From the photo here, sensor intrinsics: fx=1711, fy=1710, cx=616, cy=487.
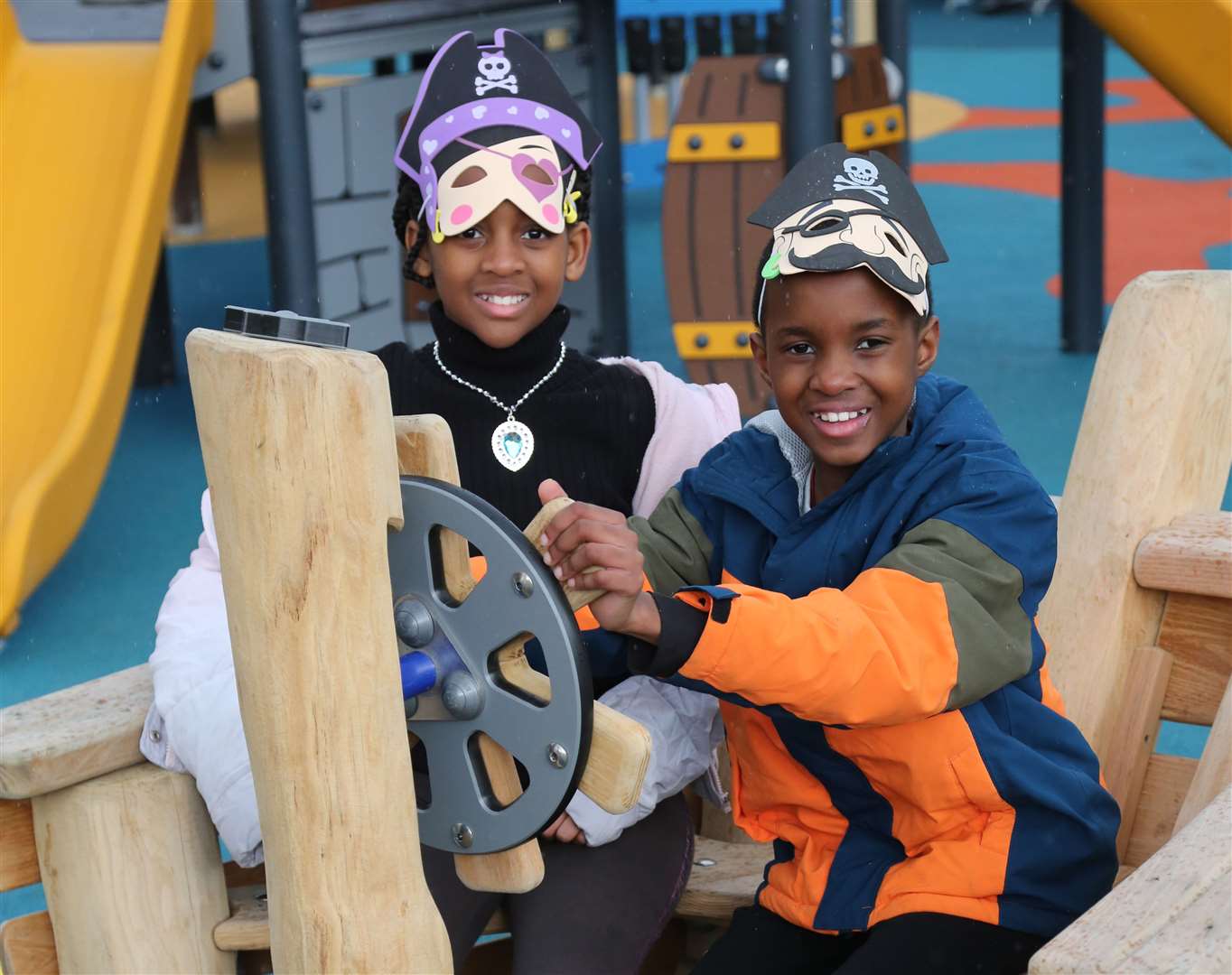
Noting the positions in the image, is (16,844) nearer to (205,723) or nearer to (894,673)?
(205,723)

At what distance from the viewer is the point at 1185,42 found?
388 cm

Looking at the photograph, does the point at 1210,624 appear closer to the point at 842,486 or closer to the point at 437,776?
the point at 842,486

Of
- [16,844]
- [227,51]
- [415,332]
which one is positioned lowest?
[16,844]

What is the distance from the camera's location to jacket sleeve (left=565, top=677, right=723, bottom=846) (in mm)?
1786

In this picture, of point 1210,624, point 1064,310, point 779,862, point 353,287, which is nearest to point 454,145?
point 779,862

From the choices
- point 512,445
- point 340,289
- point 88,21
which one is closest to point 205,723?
point 512,445

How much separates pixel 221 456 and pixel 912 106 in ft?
33.5

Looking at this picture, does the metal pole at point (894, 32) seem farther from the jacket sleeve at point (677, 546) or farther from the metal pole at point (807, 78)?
the jacket sleeve at point (677, 546)

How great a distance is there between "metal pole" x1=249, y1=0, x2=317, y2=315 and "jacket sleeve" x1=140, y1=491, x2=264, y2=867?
246cm

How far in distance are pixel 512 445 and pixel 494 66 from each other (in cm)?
43

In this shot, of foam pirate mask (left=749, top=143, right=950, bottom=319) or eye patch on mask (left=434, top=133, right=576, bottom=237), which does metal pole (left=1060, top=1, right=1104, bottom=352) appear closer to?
eye patch on mask (left=434, top=133, right=576, bottom=237)

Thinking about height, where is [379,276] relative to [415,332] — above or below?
above

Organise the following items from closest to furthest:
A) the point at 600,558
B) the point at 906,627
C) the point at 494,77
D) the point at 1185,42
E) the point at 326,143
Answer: the point at 600,558 → the point at 906,627 → the point at 494,77 → the point at 1185,42 → the point at 326,143

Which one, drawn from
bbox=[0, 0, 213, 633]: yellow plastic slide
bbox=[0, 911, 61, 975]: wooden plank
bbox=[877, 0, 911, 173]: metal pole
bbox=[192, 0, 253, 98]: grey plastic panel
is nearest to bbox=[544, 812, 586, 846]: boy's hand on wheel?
bbox=[0, 911, 61, 975]: wooden plank
